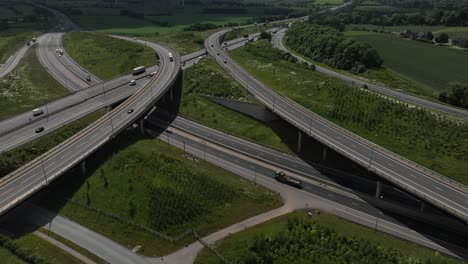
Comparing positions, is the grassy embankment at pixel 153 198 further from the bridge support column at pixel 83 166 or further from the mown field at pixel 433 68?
the mown field at pixel 433 68

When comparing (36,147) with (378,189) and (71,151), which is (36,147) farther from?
(378,189)

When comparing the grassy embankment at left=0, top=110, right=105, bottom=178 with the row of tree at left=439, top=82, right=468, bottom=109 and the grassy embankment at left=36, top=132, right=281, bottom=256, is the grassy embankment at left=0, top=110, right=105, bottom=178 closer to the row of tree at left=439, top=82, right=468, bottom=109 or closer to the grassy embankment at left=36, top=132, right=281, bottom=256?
the grassy embankment at left=36, top=132, right=281, bottom=256

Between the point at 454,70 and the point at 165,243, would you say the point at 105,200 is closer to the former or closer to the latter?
the point at 165,243

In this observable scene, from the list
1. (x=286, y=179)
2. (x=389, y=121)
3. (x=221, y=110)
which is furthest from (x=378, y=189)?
(x=221, y=110)

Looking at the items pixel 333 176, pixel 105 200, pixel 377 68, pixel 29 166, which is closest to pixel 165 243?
pixel 105 200

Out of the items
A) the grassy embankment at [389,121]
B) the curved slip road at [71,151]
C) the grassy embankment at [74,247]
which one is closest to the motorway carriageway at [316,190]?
the curved slip road at [71,151]
